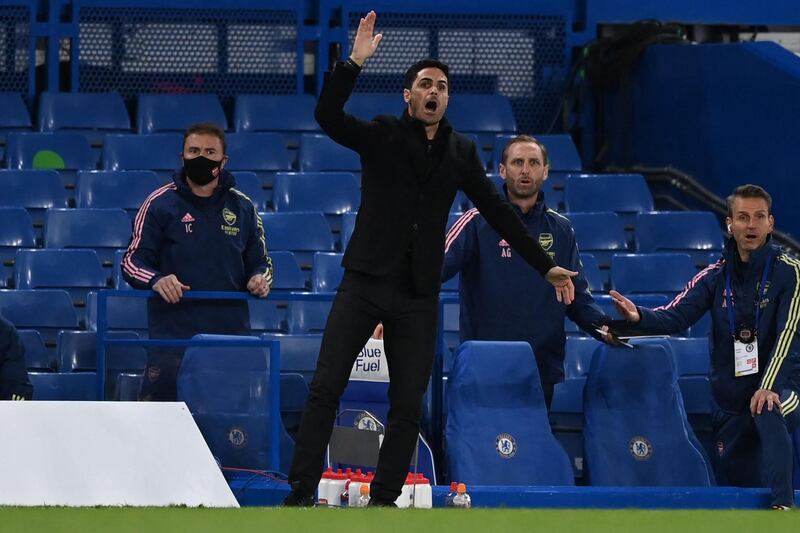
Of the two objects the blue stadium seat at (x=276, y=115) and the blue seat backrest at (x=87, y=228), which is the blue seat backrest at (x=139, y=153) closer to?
the blue stadium seat at (x=276, y=115)

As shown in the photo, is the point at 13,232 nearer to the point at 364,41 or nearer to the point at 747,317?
the point at 364,41

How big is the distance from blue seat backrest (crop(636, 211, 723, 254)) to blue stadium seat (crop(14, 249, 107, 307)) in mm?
3411

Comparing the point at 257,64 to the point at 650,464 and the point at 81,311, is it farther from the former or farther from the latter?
the point at 650,464

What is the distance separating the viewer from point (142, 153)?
9.85 m

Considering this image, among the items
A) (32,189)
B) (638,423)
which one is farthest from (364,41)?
(32,189)

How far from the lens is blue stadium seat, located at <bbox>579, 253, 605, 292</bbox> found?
8.87 m

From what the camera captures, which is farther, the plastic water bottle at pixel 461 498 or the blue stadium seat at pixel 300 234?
the blue stadium seat at pixel 300 234

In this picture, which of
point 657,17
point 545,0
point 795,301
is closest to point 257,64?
point 545,0

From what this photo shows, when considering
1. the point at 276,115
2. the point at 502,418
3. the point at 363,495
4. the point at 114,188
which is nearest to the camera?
the point at 363,495

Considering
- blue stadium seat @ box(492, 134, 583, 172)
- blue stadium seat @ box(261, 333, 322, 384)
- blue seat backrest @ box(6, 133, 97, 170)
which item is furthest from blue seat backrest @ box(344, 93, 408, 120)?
blue stadium seat @ box(261, 333, 322, 384)

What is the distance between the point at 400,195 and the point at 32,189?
4.48m

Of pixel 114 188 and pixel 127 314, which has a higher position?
pixel 114 188

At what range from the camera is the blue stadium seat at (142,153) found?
9.80 meters

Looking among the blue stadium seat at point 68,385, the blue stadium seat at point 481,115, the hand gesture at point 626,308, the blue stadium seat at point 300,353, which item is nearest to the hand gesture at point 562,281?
the hand gesture at point 626,308
